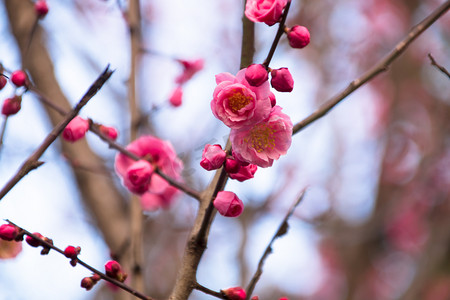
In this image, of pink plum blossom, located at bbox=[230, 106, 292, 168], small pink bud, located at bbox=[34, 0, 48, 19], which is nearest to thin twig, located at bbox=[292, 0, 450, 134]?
pink plum blossom, located at bbox=[230, 106, 292, 168]

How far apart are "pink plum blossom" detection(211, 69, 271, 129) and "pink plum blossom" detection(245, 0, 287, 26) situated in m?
0.11

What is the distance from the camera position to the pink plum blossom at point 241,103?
0.94 meters

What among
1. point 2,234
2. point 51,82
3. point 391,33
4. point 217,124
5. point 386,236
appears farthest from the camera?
point 391,33

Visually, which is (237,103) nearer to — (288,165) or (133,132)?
(133,132)

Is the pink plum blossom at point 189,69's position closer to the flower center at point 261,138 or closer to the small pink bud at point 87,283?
the flower center at point 261,138

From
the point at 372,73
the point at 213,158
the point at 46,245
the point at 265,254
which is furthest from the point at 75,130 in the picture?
the point at 372,73

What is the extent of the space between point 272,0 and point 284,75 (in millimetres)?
158

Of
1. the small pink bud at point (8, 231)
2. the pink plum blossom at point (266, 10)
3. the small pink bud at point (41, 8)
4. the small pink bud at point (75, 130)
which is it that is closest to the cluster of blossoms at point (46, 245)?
the small pink bud at point (8, 231)

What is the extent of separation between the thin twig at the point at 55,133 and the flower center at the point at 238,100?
0.25 meters

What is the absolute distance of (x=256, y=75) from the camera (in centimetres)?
89

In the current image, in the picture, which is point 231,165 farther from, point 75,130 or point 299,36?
point 75,130

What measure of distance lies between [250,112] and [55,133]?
0.39 meters

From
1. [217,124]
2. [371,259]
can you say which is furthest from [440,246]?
[371,259]

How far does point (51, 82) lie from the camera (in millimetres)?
2385
